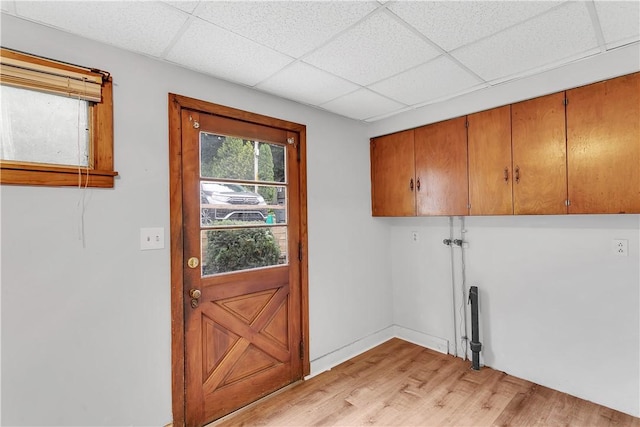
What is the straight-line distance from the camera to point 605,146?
6.84 feet

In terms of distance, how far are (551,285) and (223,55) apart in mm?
3067

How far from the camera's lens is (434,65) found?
213 centimetres

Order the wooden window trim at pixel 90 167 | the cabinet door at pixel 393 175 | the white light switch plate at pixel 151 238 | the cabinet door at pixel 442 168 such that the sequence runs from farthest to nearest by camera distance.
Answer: the cabinet door at pixel 393 175
the cabinet door at pixel 442 168
the white light switch plate at pixel 151 238
the wooden window trim at pixel 90 167

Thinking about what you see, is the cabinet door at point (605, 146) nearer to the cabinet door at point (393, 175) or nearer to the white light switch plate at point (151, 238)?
the cabinet door at point (393, 175)

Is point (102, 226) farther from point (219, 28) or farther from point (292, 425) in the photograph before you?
point (292, 425)

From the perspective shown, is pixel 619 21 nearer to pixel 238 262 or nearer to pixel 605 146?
pixel 605 146

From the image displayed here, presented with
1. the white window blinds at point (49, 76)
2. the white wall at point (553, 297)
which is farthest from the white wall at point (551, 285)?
the white window blinds at point (49, 76)

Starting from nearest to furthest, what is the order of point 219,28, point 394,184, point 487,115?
point 219,28, point 487,115, point 394,184

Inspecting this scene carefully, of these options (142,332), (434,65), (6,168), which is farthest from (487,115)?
(6,168)

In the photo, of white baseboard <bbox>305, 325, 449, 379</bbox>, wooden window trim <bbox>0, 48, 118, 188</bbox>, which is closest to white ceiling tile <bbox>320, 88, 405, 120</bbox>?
wooden window trim <bbox>0, 48, 118, 188</bbox>

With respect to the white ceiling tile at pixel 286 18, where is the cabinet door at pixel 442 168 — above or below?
below

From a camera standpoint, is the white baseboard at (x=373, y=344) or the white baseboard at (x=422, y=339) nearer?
the white baseboard at (x=373, y=344)

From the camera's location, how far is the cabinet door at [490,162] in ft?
8.35

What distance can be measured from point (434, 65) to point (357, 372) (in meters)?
2.68
